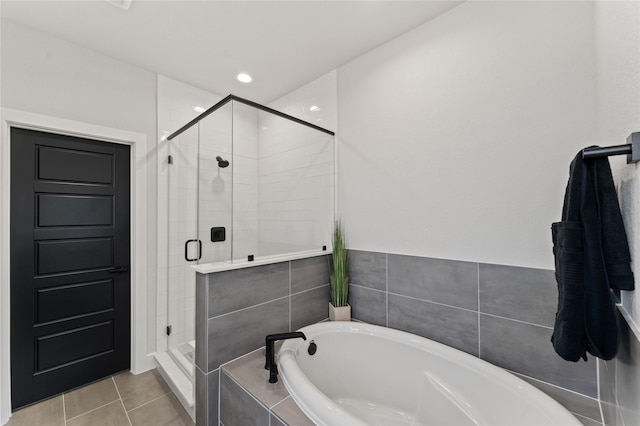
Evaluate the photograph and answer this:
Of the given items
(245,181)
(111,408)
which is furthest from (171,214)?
(111,408)

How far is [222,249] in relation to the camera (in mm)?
1783

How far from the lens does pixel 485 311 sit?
1.57m

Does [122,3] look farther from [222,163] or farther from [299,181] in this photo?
[299,181]

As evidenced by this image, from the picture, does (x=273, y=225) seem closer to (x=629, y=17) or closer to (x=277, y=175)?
(x=277, y=175)

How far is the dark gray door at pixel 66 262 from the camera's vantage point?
1.90 m

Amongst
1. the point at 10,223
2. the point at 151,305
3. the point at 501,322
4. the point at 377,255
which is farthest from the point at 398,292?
the point at 10,223

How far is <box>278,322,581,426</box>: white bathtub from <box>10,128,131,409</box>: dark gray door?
5.78 ft

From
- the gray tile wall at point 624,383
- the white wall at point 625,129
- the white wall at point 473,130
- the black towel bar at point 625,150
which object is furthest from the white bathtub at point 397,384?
the black towel bar at point 625,150

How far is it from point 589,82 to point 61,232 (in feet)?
11.5

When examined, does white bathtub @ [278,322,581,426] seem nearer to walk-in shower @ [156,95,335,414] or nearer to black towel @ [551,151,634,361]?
black towel @ [551,151,634,361]

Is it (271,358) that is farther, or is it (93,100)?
(93,100)

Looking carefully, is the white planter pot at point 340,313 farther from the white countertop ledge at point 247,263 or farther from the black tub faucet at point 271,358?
the black tub faucet at point 271,358

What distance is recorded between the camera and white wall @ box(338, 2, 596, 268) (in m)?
1.37

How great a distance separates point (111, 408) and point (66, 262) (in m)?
1.15
